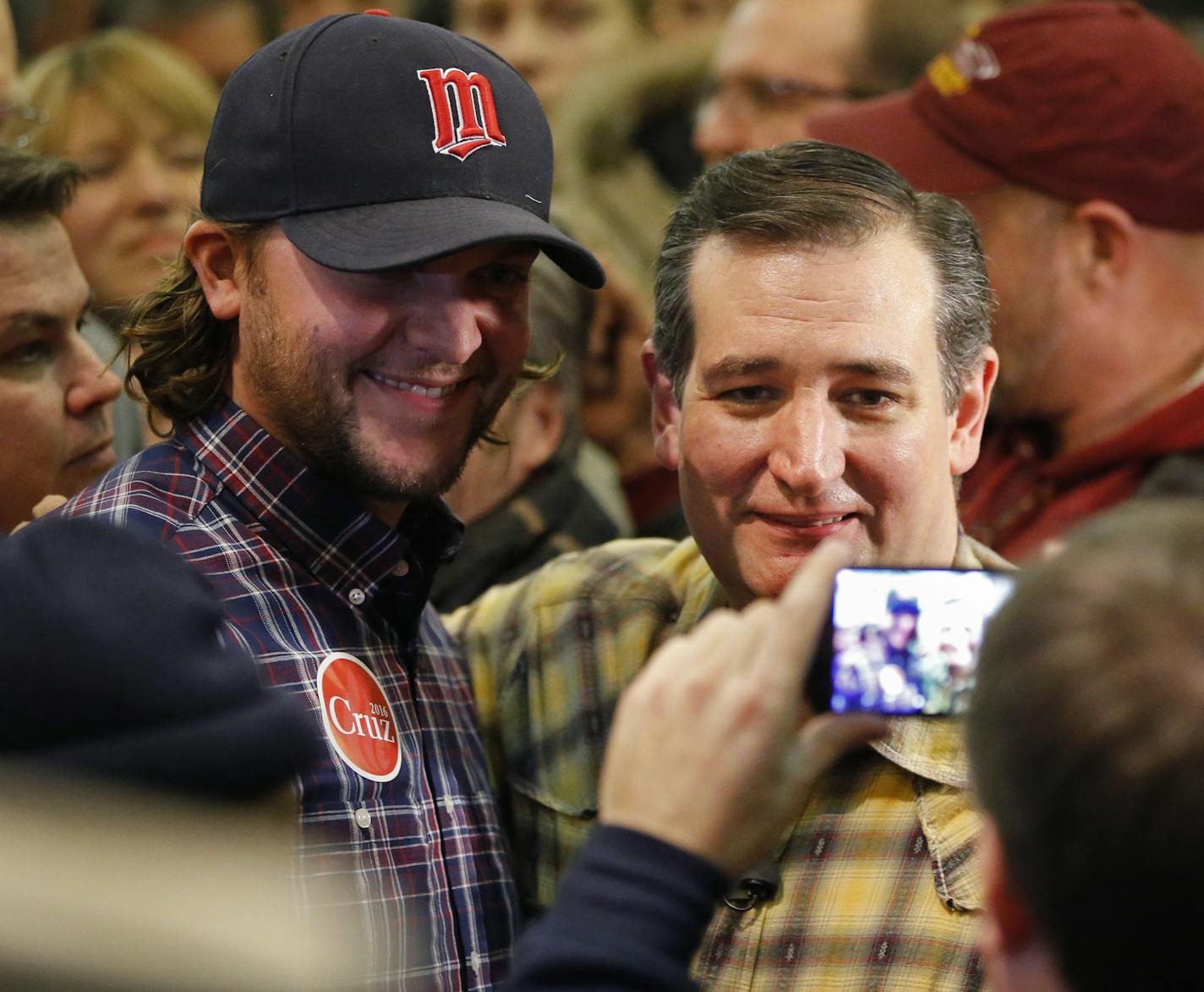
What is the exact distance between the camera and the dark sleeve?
4.30 feet

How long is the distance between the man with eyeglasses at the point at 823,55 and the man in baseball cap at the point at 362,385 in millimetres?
2025

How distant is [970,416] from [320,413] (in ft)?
3.05

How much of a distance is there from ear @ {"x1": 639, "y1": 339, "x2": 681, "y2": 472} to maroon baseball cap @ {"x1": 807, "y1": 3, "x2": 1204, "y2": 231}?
3.35ft

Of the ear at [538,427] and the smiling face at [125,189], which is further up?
the smiling face at [125,189]

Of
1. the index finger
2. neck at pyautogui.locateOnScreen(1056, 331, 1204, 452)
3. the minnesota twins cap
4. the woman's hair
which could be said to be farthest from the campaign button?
the woman's hair

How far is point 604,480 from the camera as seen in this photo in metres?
4.31

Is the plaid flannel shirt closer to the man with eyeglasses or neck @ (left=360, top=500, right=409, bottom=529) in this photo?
neck @ (left=360, top=500, right=409, bottom=529)

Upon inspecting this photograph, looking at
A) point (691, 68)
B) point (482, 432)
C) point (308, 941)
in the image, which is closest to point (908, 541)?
point (482, 432)

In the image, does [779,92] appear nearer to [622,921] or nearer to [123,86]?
[123,86]

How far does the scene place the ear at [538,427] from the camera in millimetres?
3562

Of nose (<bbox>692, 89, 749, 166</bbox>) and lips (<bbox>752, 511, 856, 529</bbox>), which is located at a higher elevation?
lips (<bbox>752, 511, 856, 529</bbox>)

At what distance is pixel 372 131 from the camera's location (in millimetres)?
2119

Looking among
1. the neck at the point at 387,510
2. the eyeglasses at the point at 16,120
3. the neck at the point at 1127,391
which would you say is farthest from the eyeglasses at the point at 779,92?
the neck at the point at 387,510

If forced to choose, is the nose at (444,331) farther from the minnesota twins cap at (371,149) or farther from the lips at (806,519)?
the lips at (806,519)
